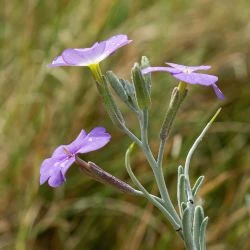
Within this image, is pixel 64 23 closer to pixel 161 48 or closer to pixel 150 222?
pixel 161 48

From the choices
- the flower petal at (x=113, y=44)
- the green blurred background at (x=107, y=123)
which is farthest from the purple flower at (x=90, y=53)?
the green blurred background at (x=107, y=123)

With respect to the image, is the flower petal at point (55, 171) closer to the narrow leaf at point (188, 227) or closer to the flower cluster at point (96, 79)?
the flower cluster at point (96, 79)

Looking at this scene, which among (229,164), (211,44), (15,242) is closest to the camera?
(15,242)

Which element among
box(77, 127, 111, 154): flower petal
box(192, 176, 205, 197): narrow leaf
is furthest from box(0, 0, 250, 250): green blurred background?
box(77, 127, 111, 154): flower petal

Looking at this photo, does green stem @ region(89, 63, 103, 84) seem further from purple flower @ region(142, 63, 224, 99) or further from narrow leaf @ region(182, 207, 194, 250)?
narrow leaf @ region(182, 207, 194, 250)

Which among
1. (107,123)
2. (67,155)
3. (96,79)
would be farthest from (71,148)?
(107,123)

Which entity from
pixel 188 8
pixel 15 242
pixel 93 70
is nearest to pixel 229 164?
pixel 15 242

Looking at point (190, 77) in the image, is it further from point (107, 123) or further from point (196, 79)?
point (107, 123)
